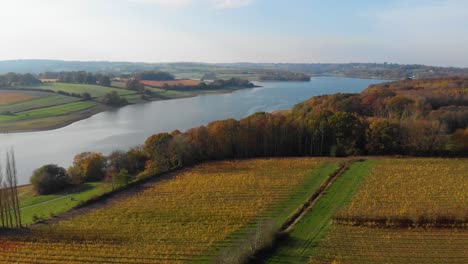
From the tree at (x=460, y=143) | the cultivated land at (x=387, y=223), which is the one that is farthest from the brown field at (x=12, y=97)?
the tree at (x=460, y=143)

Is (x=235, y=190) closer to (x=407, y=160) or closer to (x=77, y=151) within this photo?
(x=407, y=160)

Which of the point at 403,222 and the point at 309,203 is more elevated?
the point at 403,222

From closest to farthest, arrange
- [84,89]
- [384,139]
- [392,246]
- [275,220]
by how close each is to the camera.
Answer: [392,246]
[275,220]
[384,139]
[84,89]

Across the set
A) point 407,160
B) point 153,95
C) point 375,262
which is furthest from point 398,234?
point 153,95

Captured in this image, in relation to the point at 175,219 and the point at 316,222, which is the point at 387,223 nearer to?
the point at 316,222

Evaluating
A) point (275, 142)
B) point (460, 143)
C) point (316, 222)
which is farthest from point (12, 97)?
point (460, 143)

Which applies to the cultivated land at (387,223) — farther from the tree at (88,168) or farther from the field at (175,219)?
the tree at (88,168)
